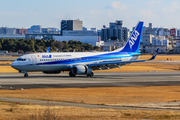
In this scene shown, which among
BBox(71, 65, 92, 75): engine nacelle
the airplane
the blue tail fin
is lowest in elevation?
BBox(71, 65, 92, 75): engine nacelle

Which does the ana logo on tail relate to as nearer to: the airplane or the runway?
the airplane

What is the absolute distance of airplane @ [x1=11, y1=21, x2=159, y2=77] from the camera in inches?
2461

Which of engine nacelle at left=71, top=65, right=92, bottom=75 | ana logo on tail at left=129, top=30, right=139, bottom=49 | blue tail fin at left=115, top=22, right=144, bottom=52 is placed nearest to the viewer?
engine nacelle at left=71, top=65, right=92, bottom=75

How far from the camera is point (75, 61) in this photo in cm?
6681

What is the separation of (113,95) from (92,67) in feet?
101

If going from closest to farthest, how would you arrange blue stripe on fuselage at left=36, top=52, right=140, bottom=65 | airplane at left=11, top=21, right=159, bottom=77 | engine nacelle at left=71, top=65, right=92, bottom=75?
airplane at left=11, top=21, right=159, bottom=77 < blue stripe on fuselage at left=36, top=52, right=140, bottom=65 < engine nacelle at left=71, top=65, right=92, bottom=75

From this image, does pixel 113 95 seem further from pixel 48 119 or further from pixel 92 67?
pixel 92 67

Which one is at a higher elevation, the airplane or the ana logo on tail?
the ana logo on tail

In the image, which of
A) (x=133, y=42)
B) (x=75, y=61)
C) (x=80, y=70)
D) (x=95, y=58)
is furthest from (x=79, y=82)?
(x=133, y=42)

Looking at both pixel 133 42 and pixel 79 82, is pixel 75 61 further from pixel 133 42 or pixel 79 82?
pixel 133 42

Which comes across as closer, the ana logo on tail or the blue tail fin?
the blue tail fin

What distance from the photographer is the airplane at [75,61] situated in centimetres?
6250

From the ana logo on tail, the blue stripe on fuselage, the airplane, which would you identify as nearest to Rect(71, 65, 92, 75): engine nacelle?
the airplane

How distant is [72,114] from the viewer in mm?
24891
